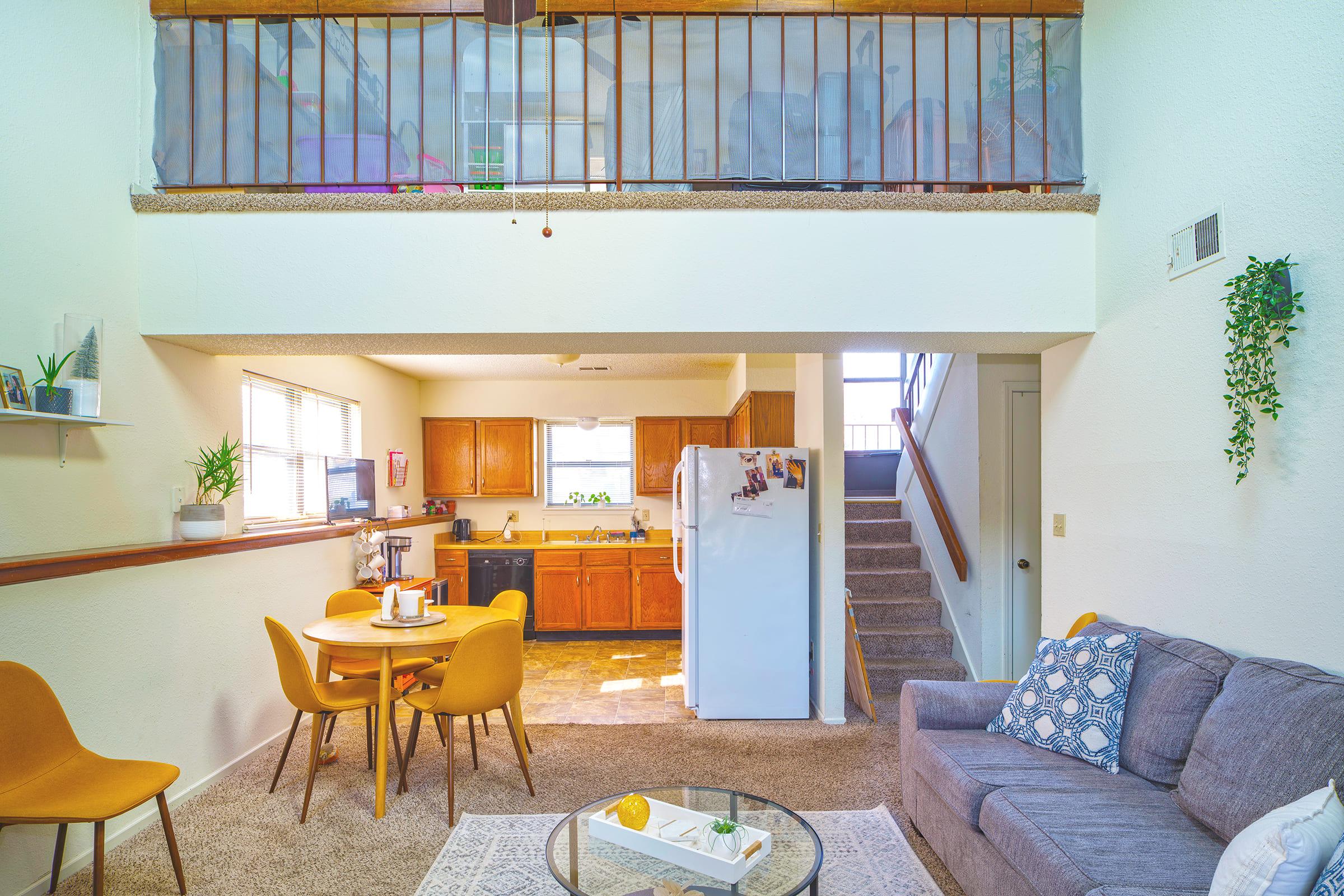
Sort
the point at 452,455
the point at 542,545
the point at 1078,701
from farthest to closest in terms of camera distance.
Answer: the point at 452,455 → the point at 542,545 → the point at 1078,701

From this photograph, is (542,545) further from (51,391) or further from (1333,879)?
(1333,879)

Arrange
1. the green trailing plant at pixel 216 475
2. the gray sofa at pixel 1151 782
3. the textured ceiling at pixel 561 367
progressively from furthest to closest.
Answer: the textured ceiling at pixel 561 367, the green trailing plant at pixel 216 475, the gray sofa at pixel 1151 782

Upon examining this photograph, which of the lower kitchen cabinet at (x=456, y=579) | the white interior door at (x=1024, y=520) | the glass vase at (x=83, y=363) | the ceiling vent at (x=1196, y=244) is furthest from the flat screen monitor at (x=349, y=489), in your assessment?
the ceiling vent at (x=1196, y=244)

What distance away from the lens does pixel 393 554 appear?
17.3 ft

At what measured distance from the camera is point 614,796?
2.32 m

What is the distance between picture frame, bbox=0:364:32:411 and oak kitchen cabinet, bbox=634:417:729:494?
5.06 meters

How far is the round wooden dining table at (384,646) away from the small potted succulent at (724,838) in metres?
1.51

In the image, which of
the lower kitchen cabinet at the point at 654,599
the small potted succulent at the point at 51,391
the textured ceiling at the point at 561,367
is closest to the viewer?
the small potted succulent at the point at 51,391

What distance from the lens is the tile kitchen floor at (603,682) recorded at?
174 inches

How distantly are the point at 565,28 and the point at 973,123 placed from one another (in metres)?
1.82

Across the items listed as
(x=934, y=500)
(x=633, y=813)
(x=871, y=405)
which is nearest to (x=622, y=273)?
(x=633, y=813)

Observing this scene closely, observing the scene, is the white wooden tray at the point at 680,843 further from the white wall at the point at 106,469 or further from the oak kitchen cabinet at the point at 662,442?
the oak kitchen cabinet at the point at 662,442

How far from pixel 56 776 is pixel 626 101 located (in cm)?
320

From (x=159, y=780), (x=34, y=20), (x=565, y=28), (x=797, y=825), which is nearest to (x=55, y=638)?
(x=159, y=780)
